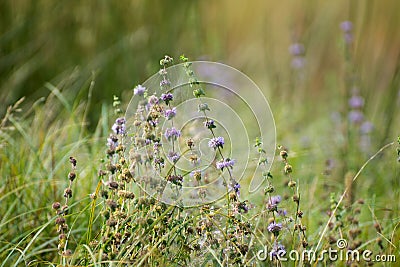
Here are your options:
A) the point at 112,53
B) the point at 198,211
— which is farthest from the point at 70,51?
the point at 198,211

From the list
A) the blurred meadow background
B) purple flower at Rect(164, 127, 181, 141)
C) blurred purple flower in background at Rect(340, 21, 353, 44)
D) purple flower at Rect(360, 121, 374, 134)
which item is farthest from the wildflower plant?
blurred purple flower in background at Rect(340, 21, 353, 44)

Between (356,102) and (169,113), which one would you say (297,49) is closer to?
(356,102)

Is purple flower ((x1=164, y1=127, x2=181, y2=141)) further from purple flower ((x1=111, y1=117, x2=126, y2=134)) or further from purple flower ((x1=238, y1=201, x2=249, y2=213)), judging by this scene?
purple flower ((x1=238, y1=201, x2=249, y2=213))

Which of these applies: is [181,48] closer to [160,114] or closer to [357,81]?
[357,81]

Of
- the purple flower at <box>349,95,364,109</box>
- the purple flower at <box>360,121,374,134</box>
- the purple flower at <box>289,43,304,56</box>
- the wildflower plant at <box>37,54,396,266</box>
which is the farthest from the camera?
the purple flower at <box>289,43,304,56</box>

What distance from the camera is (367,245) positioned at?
212cm

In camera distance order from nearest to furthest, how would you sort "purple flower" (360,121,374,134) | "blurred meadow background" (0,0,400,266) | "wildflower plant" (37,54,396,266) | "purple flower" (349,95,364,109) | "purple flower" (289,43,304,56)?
"wildflower plant" (37,54,396,266)
"blurred meadow background" (0,0,400,266)
"purple flower" (360,121,374,134)
"purple flower" (349,95,364,109)
"purple flower" (289,43,304,56)

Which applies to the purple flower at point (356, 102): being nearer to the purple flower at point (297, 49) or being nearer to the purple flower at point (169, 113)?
the purple flower at point (297, 49)

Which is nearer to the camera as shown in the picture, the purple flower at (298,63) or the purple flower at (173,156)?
the purple flower at (173,156)

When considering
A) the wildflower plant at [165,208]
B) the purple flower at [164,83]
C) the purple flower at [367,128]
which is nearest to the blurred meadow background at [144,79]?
the purple flower at [367,128]

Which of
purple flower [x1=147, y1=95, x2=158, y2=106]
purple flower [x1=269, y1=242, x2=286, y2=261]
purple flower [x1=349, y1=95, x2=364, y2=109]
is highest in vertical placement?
purple flower [x1=349, y1=95, x2=364, y2=109]

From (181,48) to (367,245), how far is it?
7.73ft

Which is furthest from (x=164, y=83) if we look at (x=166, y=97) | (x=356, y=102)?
(x=356, y=102)

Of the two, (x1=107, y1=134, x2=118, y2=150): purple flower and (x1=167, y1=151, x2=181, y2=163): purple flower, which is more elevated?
(x1=107, y1=134, x2=118, y2=150): purple flower
